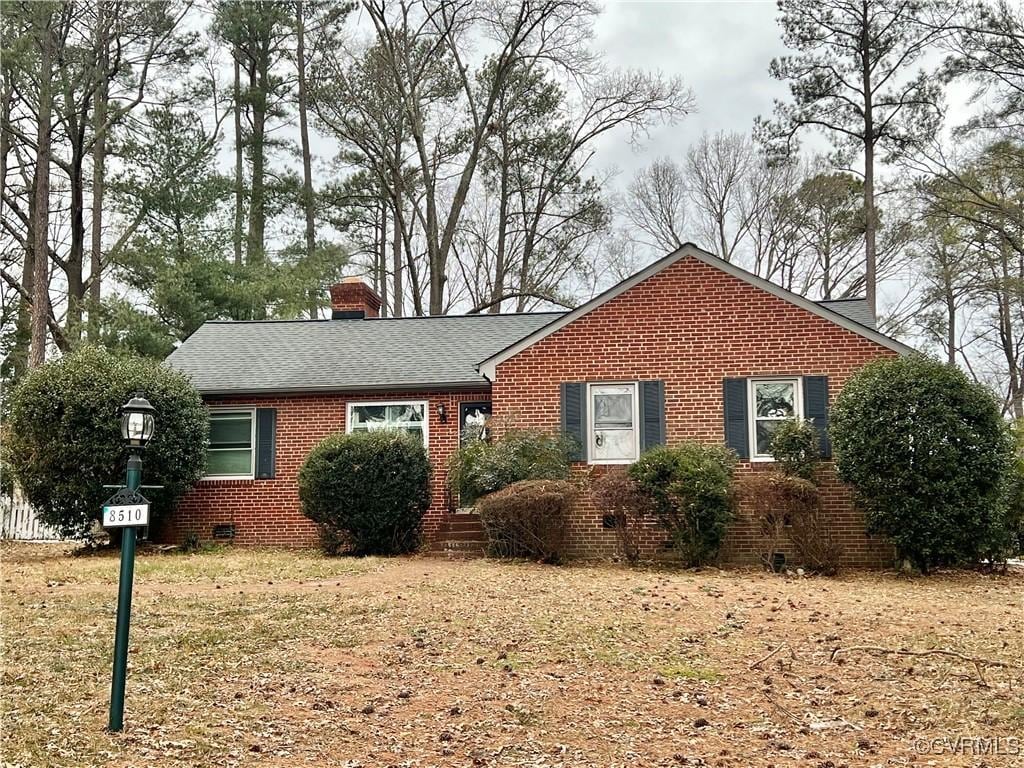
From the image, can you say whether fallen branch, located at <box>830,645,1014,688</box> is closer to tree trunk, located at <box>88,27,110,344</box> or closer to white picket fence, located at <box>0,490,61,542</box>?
white picket fence, located at <box>0,490,61,542</box>

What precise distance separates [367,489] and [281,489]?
3.06m

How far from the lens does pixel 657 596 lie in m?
9.82

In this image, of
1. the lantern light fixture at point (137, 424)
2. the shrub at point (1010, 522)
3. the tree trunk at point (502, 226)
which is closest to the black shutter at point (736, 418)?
the shrub at point (1010, 522)

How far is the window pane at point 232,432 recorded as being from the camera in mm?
16312

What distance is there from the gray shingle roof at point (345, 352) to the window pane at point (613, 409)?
7.15 feet

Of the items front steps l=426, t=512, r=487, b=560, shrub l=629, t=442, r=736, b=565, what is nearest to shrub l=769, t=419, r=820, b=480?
shrub l=629, t=442, r=736, b=565

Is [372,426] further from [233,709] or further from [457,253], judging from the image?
[457,253]

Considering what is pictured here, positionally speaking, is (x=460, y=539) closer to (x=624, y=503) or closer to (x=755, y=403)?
(x=624, y=503)

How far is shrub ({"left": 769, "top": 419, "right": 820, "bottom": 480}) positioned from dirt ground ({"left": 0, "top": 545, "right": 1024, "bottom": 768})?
275 centimetres

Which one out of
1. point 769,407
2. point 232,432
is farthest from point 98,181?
point 769,407

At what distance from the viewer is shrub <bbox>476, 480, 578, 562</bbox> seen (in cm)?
1253

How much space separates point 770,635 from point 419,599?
3433 mm

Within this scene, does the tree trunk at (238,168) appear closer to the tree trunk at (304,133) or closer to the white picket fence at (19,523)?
the tree trunk at (304,133)

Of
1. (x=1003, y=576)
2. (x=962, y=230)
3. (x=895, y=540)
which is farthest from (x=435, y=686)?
(x=962, y=230)
